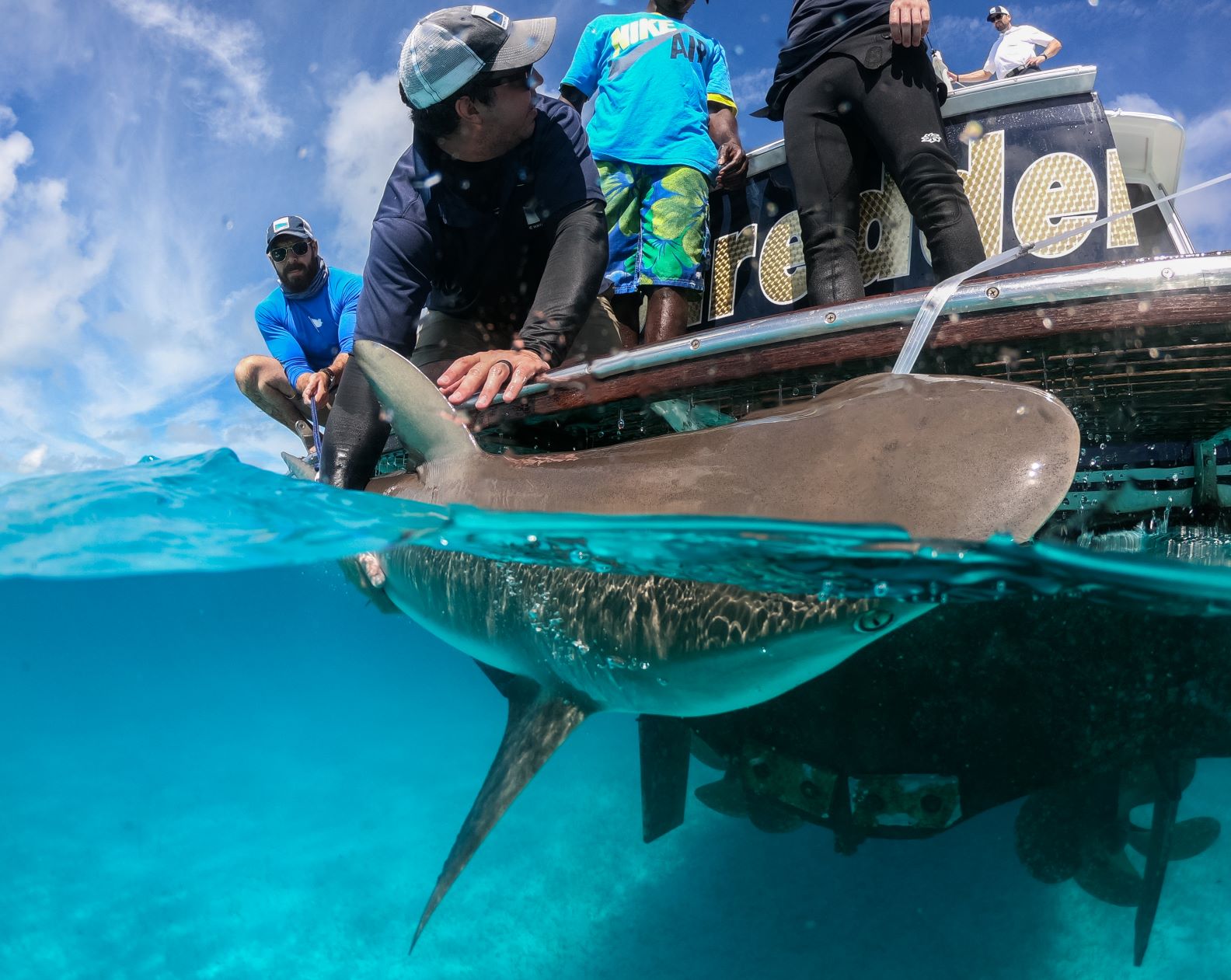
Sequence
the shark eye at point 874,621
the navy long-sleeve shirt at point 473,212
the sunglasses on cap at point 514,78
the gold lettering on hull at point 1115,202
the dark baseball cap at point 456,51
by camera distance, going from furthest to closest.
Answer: the gold lettering on hull at point 1115,202 < the navy long-sleeve shirt at point 473,212 < the sunglasses on cap at point 514,78 < the dark baseball cap at point 456,51 < the shark eye at point 874,621

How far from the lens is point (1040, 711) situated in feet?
8.98

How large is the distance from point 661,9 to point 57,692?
25.4ft

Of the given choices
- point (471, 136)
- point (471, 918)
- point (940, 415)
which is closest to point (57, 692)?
point (471, 918)

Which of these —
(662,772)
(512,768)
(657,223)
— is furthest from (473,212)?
(662,772)

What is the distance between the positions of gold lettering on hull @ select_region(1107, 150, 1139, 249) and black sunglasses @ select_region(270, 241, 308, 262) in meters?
5.89

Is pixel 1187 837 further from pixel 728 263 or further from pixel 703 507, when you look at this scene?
pixel 728 263

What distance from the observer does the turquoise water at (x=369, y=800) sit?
2.53m

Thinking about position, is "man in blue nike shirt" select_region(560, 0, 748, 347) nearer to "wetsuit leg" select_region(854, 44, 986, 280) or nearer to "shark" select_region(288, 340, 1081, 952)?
"wetsuit leg" select_region(854, 44, 986, 280)

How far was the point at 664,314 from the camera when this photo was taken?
408 cm

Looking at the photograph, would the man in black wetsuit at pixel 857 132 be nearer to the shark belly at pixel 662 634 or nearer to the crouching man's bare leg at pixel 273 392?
the shark belly at pixel 662 634

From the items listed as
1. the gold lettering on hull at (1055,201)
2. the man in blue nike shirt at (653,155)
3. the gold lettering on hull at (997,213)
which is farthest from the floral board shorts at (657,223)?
the gold lettering on hull at (1055,201)

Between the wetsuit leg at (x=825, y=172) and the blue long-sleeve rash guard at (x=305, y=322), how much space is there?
4209 millimetres

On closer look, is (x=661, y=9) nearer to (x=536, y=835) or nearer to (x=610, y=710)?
(x=610, y=710)

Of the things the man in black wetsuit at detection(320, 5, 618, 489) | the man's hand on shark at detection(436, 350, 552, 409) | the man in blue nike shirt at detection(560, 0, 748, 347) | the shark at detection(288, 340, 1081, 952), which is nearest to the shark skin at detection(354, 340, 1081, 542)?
the shark at detection(288, 340, 1081, 952)
